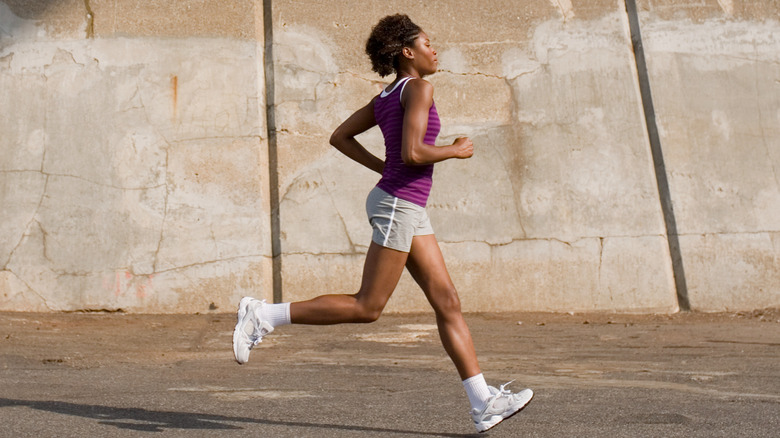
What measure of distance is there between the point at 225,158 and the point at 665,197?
3906 millimetres

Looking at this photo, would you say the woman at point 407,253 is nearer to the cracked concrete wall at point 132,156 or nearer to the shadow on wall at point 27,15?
the cracked concrete wall at point 132,156

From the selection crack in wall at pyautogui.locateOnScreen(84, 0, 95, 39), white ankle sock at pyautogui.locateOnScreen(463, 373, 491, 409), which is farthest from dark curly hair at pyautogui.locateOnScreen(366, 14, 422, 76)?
crack in wall at pyautogui.locateOnScreen(84, 0, 95, 39)

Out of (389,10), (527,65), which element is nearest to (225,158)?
(389,10)

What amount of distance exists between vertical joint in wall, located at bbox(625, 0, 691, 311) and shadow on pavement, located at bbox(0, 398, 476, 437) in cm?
464

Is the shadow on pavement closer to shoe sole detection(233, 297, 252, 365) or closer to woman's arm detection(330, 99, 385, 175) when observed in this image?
shoe sole detection(233, 297, 252, 365)

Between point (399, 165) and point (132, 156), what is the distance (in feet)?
15.2

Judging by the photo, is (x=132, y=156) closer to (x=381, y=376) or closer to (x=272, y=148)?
(x=272, y=148)

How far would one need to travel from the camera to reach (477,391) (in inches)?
128

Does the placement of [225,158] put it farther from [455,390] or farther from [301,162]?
[455,390]

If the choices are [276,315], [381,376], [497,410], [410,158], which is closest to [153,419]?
[276,315]

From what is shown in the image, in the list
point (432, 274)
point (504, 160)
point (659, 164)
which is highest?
point (504, 160)

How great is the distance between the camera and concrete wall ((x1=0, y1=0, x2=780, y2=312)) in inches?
285

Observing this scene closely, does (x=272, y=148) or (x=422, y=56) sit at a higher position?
(x=272, y=148)

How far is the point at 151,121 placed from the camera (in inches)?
293
